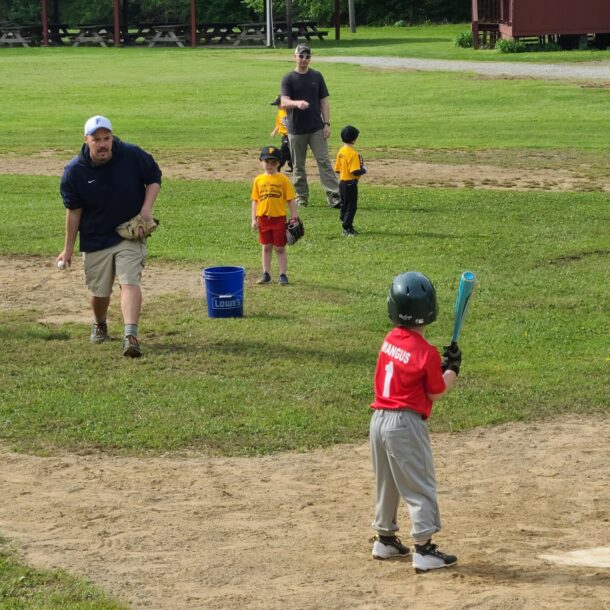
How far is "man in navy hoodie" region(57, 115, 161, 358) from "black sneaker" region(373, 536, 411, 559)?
14.1 ft

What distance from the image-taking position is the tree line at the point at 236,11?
7375cm

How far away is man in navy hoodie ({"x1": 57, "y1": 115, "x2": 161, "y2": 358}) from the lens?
1006 centimetres

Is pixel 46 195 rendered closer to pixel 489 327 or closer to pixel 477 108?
pixel 489 327

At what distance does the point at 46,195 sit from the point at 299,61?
461 centimetres

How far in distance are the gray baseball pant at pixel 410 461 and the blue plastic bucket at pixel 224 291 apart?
5.13m

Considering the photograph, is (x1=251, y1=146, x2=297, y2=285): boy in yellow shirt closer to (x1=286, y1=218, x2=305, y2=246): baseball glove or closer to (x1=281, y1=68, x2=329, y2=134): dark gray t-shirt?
(x1=286, y1=218, x2=305, y2=246): baseball glove

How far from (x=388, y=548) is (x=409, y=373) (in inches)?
37.0

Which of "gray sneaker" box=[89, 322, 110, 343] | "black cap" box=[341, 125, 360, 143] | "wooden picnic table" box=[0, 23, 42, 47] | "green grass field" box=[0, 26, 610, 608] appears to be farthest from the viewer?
"wooden picnic table" box=[0, 23, 42, 47]

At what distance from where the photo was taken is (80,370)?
9844 mm

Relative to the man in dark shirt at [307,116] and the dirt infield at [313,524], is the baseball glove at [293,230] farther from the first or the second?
the man in dark shirt at [307,116]

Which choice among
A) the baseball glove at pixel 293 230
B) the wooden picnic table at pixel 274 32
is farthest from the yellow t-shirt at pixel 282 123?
the wooden picnic table at pixel 274 32

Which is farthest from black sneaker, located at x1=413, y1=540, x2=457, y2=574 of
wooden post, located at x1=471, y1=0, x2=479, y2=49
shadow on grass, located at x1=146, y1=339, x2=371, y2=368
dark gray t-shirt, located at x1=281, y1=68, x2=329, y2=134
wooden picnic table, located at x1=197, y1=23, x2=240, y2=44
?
wooden picnic table, located at x1=197, y1=23, x2=240, y2=44

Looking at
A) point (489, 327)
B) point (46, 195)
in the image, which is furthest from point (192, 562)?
point (46, 195)

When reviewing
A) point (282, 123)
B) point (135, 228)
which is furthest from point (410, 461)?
point (282, 123)
